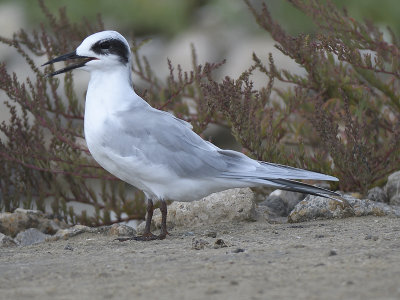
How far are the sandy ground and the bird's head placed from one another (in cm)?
99

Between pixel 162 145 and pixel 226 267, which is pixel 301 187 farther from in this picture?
pixel 226 267

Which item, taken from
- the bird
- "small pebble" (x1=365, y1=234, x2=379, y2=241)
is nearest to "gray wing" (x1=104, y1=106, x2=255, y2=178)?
the bird

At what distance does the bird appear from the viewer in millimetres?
4289

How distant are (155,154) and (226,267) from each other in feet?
4.14

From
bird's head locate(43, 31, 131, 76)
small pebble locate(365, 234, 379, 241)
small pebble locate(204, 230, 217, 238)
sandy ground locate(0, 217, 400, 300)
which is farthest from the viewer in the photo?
bird's head locate(43, 31, 131, 76)

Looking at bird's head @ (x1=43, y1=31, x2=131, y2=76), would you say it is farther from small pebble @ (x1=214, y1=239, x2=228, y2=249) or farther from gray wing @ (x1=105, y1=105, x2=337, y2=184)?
small pebble @ (x1=214, y1=239, x2=228, y2=249)

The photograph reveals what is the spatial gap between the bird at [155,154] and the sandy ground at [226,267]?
0.27m

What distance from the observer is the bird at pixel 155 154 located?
429 centimetres

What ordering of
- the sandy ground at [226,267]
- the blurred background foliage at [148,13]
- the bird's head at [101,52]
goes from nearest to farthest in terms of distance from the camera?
the sandy ground at [226,267], the bird's head at [101,52], the blurred background foliage at [148,13]

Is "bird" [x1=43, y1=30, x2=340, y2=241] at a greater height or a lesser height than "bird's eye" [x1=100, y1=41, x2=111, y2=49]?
lesser

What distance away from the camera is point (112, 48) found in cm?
452

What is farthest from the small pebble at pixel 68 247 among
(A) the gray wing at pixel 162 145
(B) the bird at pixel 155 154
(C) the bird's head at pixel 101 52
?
(C) the bird's head at pixel 101 52

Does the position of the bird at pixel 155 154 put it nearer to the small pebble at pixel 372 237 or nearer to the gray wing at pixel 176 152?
the gray wing at pixel 176 152

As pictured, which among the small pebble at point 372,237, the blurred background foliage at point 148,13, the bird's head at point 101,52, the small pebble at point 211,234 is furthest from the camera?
the blurred background foliage at point 148,13
